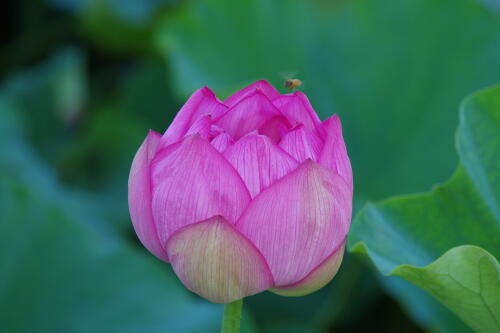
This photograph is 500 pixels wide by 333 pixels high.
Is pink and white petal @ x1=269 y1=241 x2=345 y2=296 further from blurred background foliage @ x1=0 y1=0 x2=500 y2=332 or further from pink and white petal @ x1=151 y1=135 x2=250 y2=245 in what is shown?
blurred background foliage @ x1=0 y1=0 x2=500 y2=332

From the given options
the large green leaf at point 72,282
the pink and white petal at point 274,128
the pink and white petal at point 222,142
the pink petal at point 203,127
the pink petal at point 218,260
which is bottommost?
the pink petal at point 218,260

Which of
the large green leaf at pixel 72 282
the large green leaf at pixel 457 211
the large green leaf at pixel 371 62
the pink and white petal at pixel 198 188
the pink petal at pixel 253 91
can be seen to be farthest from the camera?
the large green leaf at pixel 371 62

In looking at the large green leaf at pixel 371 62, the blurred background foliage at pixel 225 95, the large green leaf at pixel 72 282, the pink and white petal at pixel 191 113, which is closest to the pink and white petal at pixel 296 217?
the pink and white petal at pixel 191 113

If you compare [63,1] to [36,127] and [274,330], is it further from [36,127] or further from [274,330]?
[274,330]

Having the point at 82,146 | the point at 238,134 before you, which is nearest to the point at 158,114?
the point at 82,146

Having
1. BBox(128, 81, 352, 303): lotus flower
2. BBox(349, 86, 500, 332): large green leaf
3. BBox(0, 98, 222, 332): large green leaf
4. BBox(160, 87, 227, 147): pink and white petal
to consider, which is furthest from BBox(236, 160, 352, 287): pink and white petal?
BBox(0, 98, 222, 332): large green leaf

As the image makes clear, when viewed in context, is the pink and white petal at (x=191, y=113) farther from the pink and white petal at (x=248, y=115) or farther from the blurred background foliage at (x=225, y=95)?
the blurred background foliage at (x=225, y=95)
